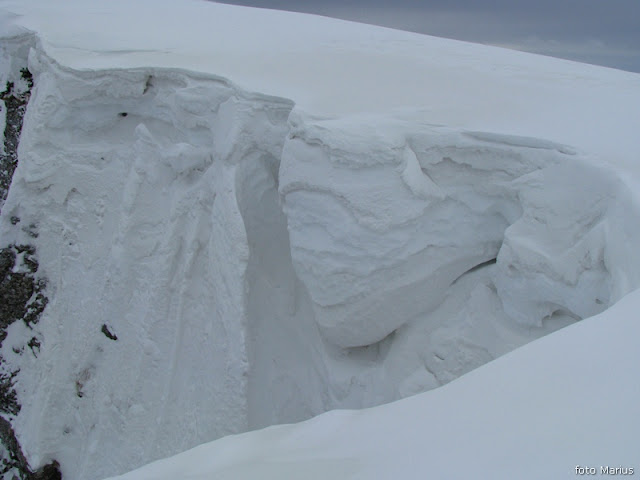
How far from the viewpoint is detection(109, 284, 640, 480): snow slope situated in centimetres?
76

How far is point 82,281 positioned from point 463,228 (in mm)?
2173

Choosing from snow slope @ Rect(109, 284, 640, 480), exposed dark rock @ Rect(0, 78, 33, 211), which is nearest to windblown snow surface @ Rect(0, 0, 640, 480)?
snow slope @ Rect(109, 284, 640, 480)

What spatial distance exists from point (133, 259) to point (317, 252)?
4.29ft

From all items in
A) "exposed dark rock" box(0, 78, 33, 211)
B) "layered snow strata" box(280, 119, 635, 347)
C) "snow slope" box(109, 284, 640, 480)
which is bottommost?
"snow slope" box(109, 284, 640, 480)

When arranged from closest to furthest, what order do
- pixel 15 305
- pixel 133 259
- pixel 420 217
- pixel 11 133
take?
pixel 420 217, pixel 133 259, pixel 15 305, pixel 11 133

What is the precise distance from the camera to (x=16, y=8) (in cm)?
425

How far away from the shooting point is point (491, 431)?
0.82 m

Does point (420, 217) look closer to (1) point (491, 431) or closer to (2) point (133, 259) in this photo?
(1) point (491, 431)

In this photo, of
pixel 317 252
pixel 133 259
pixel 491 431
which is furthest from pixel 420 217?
pixel 133 259

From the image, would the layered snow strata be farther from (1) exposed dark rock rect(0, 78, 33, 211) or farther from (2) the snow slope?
(1) exposed dark rock rect(0, 78, 33, 211)

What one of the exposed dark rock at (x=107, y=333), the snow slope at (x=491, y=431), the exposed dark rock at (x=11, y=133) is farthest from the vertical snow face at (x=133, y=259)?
the snow slope at (x=491, y=431)

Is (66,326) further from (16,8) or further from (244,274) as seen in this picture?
(16,8)

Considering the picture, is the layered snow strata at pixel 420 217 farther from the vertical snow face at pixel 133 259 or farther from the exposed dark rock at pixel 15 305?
the exposed dark rock at pixel 15 305

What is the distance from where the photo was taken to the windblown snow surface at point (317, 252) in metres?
0.93
